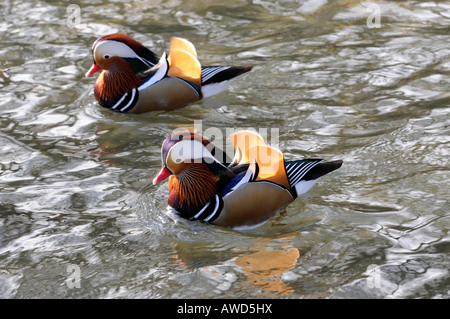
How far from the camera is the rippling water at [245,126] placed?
14.1 ft

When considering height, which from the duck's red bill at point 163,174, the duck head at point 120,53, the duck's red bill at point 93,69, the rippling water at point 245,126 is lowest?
the rippling water at point 245,126

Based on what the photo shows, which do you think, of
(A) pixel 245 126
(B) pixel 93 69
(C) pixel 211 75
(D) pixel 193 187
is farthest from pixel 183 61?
(D) pixel 193 187

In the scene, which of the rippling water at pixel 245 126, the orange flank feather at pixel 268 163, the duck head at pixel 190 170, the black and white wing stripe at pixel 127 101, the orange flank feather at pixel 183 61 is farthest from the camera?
the black and white wing stripe at pixel 127 101

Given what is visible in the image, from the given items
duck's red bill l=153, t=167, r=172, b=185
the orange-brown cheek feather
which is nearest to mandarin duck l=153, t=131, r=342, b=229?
duck's red bill l=153, t=167, r=172, b=185

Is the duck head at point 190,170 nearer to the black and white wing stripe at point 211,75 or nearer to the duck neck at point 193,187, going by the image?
the duck neck at point 193,187

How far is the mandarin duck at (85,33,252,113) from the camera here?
6.63m

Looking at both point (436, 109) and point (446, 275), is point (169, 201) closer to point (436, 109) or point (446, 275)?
point (446, 275)

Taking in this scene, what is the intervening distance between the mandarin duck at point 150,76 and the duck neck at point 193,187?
1.87m

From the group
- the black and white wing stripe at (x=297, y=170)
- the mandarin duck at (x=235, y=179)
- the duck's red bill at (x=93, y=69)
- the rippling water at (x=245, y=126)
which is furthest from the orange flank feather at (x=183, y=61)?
→ the black and white wing stripe at (x=297, y=170)

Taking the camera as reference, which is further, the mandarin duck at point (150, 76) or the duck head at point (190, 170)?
the mandarin duck at point (150, 76)

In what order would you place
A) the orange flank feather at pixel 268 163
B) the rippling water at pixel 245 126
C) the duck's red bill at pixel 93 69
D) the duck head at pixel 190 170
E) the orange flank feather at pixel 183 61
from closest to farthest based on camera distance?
the rippling water at pixel 245 126 → the orange flank feather at pixel 268 163 → the duck head at pixel 190 170 → the orange flank feather at pixel 183 61 → the duck's red bill at pixel 93 69

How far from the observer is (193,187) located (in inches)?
192

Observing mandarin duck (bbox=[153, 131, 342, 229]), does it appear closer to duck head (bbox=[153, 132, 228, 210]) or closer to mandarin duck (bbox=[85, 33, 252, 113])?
duck head (bbox=[153, 132, 228, 210])
